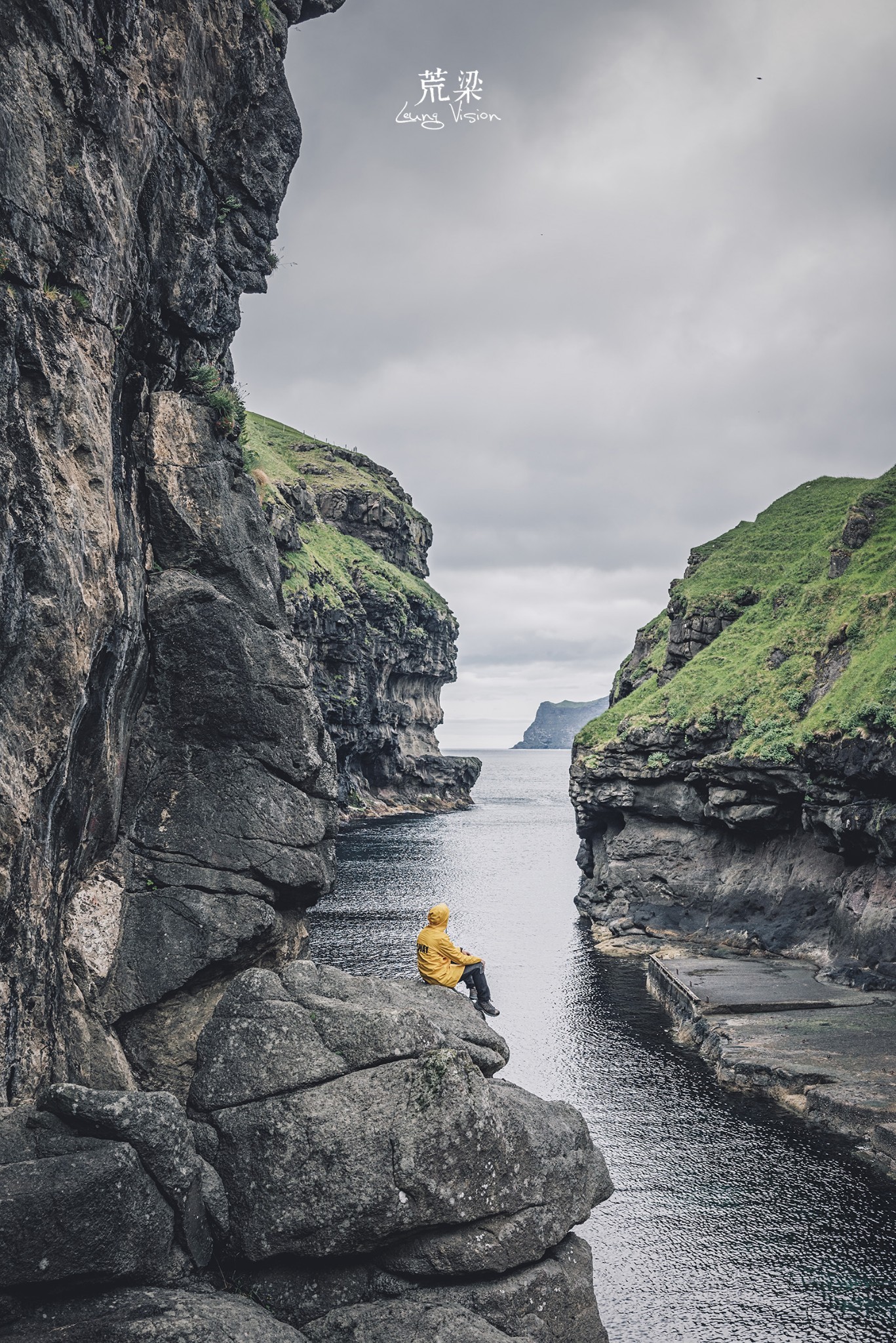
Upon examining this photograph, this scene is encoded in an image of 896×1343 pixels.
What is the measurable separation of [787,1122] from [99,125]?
32.5 meters

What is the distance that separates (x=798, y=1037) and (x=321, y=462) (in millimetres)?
150242

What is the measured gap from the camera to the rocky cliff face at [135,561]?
13.7 metres

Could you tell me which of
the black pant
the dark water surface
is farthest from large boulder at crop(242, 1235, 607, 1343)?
the dark water surface

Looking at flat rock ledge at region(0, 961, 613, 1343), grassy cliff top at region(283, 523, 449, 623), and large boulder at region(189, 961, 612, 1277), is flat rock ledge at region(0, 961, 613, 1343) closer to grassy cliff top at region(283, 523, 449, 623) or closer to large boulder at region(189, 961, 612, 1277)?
large boulder at region(189, 961, 612, 1277)

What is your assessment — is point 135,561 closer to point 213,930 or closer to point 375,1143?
point 213,930

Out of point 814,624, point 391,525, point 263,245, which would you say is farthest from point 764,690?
point 391,525

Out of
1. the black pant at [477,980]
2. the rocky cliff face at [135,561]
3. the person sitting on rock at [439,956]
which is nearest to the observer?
the rocky cliff face at [135,561]

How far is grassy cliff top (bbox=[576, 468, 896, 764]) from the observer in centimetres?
4472

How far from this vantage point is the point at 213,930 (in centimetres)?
1950

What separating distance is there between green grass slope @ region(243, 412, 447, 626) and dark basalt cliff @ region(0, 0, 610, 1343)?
7199 cm

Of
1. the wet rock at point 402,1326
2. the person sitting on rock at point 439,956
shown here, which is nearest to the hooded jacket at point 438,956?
the person sitting on rock at point 439,956

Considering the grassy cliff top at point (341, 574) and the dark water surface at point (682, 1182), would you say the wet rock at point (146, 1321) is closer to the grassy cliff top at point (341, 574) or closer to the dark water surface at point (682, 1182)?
the dark water surface at point (682, 1182)

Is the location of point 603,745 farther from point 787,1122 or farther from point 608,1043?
point 787,1122

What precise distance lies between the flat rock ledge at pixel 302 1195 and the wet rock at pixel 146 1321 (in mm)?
24
